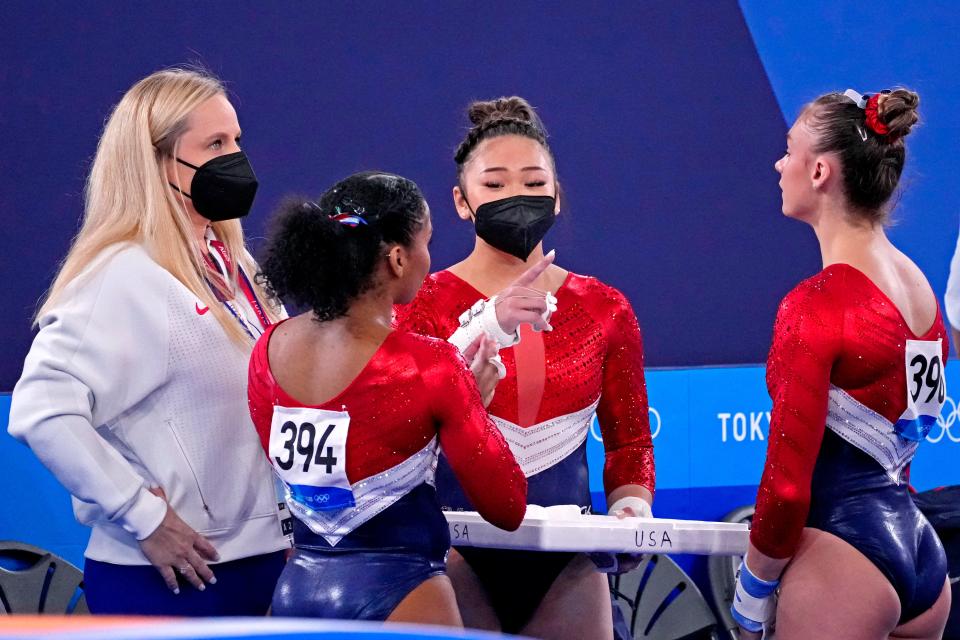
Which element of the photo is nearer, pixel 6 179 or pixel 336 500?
pixel 336 500

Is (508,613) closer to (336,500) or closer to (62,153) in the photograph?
(336,500)

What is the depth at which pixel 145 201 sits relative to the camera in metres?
2.49

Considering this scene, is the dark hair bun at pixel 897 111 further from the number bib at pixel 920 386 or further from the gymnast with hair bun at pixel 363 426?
the gymnast with hair bun at pixel 363 426

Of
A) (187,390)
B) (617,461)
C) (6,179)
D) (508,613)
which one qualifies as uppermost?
(6,179)

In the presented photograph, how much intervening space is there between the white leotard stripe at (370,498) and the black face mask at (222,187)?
0.82 m

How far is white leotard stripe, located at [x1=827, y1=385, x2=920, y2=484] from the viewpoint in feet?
7.90

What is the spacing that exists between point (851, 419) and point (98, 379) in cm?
154

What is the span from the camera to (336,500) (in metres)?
2.11

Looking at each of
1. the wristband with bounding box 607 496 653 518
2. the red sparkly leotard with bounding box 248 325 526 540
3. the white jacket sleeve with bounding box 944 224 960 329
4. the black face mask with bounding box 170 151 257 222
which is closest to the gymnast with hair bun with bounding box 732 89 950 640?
the wristband with bounding box 607 496 653 518

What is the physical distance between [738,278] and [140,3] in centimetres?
269

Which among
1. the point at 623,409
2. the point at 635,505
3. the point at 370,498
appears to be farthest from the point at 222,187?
the point at 635,505

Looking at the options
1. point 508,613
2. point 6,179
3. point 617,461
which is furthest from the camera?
point 6,179

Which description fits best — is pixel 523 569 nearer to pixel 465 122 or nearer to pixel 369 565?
pixel 369 565

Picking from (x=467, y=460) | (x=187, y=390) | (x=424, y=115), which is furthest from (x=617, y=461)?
(x=424, y=115)
